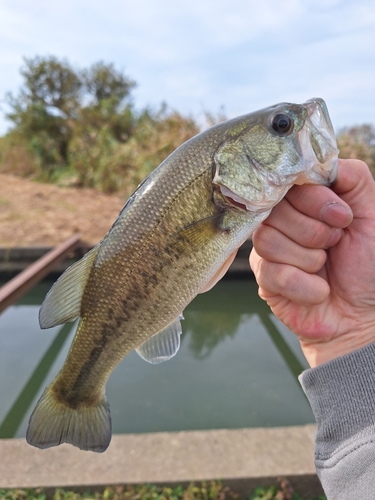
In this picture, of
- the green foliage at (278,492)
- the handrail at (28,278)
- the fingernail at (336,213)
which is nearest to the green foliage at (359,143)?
the handrail at (28,278)

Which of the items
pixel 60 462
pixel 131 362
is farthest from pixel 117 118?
pixel 60 462

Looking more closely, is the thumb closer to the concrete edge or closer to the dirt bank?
the concrete edge

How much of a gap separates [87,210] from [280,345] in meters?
7.31

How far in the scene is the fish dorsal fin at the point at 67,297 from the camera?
5.11 feet

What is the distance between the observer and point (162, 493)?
2.48 m

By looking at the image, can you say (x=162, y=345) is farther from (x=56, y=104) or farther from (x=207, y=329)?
(x=56, y=104)

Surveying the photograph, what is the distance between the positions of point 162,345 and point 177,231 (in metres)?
0.56

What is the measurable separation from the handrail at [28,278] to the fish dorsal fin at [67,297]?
320cm

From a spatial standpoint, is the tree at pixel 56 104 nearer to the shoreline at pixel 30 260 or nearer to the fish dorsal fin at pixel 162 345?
the shoreline at pixel 30 260

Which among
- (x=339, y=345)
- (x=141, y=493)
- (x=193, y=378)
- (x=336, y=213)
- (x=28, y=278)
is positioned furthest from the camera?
(x=28, y=278)

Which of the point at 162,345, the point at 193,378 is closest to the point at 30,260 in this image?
the point at 193,378

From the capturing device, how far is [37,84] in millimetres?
19656

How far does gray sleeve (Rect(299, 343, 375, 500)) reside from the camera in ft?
4.25

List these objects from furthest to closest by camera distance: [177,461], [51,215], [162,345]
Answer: [51,215]
[177,461]
[162,345]
